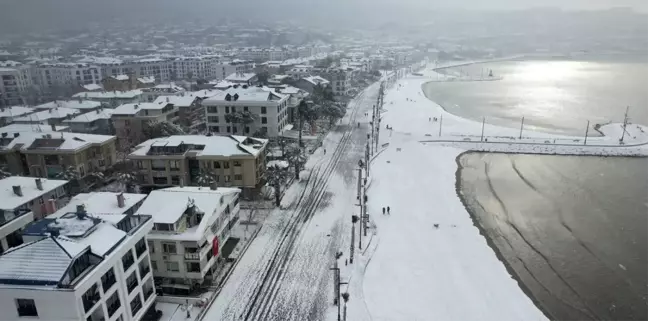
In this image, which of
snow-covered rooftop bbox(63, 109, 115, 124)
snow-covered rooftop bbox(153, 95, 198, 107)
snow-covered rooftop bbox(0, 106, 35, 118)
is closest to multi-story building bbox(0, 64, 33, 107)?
snow-covered rooftop bbox(0, 106, 35, 118)

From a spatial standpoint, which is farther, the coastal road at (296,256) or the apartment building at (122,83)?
the apartment building at (122,83)

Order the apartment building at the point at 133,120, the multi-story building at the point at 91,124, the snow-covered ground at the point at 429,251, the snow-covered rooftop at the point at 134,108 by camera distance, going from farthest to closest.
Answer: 1. the multi-story building at the point at 91,124
2. the snow-covered rooftop at the point at 134,108
3. the apartment building at the point at 133,120
4. the snow-covered ground at the point at 429,251

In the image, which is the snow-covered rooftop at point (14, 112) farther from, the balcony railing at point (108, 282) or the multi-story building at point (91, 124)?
the balcony railing at point (108, 282)

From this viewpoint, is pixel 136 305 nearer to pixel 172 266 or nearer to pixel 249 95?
pixel 172 266

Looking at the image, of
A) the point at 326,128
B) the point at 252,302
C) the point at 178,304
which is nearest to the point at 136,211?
the point at 178,304

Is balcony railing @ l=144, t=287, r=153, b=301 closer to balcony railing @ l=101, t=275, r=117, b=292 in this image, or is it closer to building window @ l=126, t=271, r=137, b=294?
building window @ l=126, t=271, r=137, b=294

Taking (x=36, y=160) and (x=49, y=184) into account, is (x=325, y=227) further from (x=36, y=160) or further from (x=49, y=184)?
(x=36, y=160)

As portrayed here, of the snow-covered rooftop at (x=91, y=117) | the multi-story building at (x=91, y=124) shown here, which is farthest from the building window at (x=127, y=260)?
the snow-covered rooftop at (x=91, y=117)

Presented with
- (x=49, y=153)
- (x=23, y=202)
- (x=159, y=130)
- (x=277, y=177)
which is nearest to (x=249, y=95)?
(x=159, y=130)
